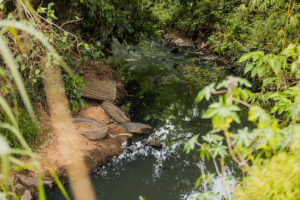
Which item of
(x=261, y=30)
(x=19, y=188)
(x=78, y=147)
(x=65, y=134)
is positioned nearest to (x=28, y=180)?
(x=19, y=188)

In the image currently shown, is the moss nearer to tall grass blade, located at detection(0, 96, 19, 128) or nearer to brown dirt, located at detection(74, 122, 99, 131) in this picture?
brown dirt, located at detection(74, 122, 99, 131)

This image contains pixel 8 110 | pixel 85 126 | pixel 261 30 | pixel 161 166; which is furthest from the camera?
pixel 85 126

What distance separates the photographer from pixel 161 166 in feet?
14.5

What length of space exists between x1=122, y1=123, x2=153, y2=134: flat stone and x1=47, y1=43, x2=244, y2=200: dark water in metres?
0.18

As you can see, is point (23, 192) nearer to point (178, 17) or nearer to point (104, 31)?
point (104, 31)

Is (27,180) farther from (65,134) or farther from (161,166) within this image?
(161,166)

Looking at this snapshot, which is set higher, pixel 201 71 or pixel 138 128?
pixel 201 71

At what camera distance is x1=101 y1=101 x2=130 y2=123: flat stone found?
5814 mm

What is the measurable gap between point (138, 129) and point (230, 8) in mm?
6074

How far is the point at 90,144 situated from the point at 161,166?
4.69 feet

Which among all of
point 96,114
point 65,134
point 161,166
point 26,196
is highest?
point 96,114

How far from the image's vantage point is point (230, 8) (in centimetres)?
879

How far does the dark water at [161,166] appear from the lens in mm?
3812

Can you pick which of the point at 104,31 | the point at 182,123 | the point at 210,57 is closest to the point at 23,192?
the point at 182,123
